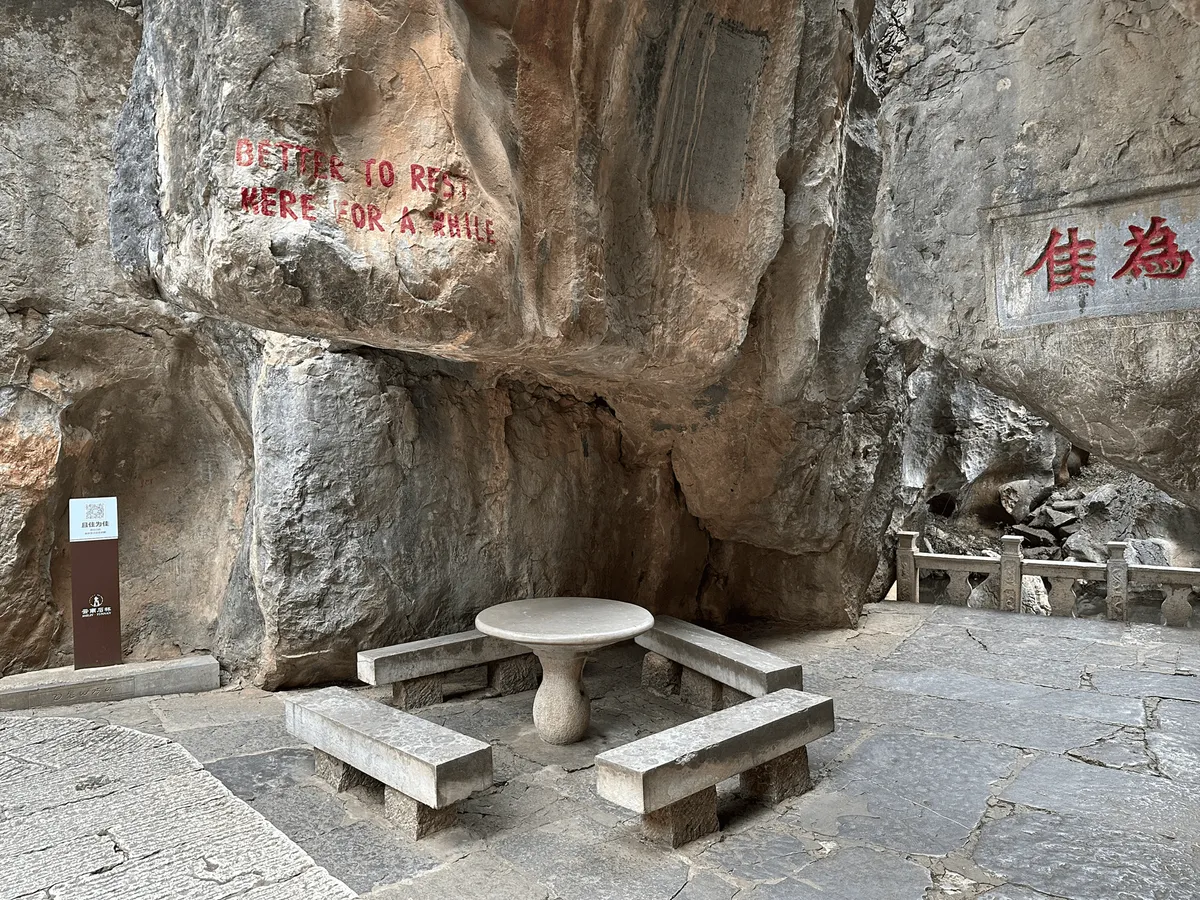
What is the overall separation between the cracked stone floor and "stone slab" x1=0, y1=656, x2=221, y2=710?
0.37ft

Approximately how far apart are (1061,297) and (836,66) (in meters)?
2.50

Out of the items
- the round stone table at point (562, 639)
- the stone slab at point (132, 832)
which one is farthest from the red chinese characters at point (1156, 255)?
the stone slab at point (132, 832)

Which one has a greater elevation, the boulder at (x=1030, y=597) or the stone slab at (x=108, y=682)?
the stone slab at (x=108, y=682)

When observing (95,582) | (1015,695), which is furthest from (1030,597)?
(95,582)

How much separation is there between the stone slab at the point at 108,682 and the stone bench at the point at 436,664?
1233 mm

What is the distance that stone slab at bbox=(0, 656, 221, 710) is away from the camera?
189 inches

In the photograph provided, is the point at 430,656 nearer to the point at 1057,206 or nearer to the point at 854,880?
the point at 854,880

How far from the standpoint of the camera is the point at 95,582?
4.77m

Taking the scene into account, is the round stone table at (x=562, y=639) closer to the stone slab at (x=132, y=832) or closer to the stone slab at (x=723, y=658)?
the stone slab at (x=723, y=658)

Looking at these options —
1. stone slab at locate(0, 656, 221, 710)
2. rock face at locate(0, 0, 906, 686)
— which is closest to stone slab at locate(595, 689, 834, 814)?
rock face at locate(0, 0, 906, 686)

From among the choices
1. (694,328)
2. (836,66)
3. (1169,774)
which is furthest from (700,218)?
(1169,774)

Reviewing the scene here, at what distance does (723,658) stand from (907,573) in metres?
4.07

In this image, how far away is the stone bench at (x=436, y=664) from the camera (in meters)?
4.72

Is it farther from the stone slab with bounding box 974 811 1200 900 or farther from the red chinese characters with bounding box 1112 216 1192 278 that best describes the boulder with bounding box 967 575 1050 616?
the red chinese characters with bounding box 1112 216 1192 278
